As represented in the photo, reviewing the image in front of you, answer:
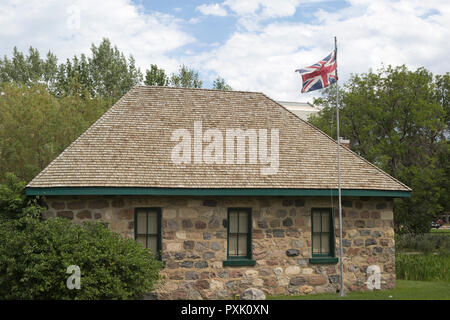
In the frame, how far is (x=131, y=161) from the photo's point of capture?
13.5 m

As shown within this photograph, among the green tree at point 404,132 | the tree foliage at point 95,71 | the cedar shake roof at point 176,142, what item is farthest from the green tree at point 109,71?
the cedar shake roof at point 176,142

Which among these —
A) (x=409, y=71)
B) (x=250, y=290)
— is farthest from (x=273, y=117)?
(x=409, y=71)

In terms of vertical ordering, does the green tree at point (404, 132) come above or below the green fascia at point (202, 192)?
above

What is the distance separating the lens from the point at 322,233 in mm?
14516

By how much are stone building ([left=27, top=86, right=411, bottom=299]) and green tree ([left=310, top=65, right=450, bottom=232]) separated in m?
14.6

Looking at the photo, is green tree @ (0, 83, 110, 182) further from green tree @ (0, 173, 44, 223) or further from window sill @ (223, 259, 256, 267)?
window sill @ (223, 259, 256, 267)

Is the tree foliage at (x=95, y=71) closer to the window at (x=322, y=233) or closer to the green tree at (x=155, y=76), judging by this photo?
the green tree at (x=155, y=76)

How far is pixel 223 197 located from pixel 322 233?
3.23m

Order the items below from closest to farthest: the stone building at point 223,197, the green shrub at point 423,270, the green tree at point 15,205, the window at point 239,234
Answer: the green tree at point 15,205 → the stone building at point 223,197 → the window at point 239,234 → the green shrub at point 423,270

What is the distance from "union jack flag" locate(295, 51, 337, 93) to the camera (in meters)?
13.5

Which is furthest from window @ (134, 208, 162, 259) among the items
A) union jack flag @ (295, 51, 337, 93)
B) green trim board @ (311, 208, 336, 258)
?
union jack flag @ (295, 51, 337, 93)

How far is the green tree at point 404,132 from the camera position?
1145 inches

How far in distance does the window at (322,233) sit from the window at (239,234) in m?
1.96
